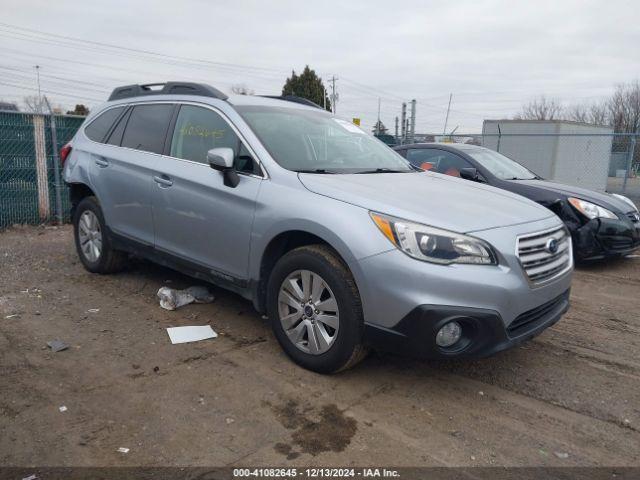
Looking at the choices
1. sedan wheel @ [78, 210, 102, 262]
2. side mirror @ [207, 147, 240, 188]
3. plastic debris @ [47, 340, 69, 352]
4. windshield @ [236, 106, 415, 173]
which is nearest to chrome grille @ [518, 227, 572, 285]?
windshield @ [236, 106, 415, 173]

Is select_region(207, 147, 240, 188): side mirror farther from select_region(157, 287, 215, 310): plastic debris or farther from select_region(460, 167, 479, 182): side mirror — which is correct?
select_region(460, 167, 479, 182): side mirror

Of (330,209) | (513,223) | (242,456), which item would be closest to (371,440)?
(242,456)

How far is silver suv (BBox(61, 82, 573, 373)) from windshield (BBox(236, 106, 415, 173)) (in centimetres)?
2

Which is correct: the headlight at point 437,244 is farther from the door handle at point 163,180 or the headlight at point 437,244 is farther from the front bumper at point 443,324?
the door handle at point 163,180

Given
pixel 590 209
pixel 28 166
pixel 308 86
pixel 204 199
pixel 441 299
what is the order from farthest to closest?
1. pixel 308 86
2. pixel 28 166
3. pixel 590 209
4. pixel 204 199
5. pixel 441 299

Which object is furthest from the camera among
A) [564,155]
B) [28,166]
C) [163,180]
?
[564,155]

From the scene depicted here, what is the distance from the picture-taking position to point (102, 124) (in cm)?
541

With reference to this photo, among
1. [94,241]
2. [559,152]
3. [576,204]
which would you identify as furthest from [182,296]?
[559,152]

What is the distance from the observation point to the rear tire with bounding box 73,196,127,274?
527 cm

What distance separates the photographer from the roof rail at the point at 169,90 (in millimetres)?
4336

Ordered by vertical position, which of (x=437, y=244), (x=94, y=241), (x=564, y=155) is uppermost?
(x=564, y=155)

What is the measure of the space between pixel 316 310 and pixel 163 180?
6.21ft

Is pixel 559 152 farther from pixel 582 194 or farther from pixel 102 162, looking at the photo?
pixel 102 162

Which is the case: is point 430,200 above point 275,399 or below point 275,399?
above
